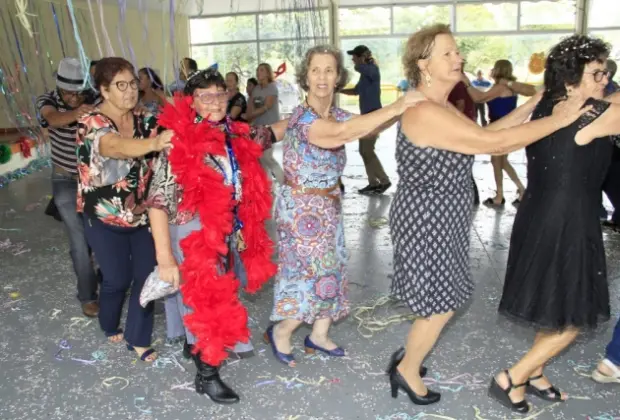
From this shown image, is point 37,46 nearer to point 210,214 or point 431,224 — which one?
point 210,214

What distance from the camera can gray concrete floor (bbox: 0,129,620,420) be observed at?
90.5 inches

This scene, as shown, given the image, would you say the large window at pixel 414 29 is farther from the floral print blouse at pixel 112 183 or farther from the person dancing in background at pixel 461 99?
the floral print blouse at pixel 112 183

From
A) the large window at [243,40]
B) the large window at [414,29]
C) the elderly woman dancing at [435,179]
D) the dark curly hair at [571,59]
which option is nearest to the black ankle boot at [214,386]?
the elderly woman dancing at [435,179]

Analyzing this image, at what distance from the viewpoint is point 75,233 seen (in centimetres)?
317

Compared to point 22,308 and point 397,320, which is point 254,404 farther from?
point 22,308

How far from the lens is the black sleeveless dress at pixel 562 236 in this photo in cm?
197

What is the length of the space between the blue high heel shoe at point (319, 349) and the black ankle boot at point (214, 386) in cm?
48

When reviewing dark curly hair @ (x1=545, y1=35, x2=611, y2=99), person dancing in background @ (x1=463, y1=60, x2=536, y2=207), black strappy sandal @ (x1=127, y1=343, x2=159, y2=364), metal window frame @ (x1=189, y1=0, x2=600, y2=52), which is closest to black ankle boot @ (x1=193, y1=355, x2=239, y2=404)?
black strappy sandal @ (x1=127, y1=343, x2=159, y2=364)

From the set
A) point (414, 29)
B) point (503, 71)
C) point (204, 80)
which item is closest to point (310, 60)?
point (204, 80)

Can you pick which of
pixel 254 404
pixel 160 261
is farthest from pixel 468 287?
pixel 160 261

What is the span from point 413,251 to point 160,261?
95cm

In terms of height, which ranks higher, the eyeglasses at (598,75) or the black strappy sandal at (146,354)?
the eyeglasses at (598,75)

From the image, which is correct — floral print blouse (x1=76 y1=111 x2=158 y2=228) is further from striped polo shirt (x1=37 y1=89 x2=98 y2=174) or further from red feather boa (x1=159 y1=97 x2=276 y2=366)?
striped polo shirt (x1=37 y1=89 x2=98 y2=174)

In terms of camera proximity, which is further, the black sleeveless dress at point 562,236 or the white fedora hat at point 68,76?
the white fedora hat at point 68,76
